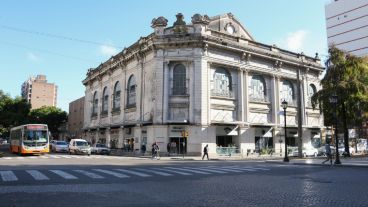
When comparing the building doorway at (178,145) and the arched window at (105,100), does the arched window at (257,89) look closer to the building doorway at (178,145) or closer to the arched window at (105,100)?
the building doorway at (178,145)

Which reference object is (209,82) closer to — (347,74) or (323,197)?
(347,74)

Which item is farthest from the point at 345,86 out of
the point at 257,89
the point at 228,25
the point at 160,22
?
the point at 160,22

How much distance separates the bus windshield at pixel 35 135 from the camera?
105ft

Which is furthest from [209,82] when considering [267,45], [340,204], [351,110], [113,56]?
[340,204]

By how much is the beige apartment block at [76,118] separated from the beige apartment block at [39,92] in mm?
70377

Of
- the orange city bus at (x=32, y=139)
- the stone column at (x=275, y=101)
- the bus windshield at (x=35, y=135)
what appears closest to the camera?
the orange city bus at (x=32, y=139)

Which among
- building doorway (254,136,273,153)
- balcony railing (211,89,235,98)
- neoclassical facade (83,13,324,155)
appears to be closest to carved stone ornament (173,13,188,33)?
neoclassical facade (83,13,324,155)

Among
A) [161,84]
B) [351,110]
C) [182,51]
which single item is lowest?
[351,110]

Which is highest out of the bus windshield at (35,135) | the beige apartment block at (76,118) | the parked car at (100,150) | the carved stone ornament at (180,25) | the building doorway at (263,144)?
the carved stone ornament at (180,25)

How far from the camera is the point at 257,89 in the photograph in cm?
4516

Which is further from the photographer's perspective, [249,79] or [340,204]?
[249,79]

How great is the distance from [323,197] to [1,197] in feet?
27.4

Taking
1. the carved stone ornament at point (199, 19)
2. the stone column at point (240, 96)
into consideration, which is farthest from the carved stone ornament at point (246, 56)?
the carved stone ornament at point (199, 19)

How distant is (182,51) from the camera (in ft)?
130
